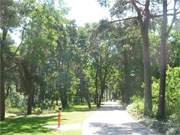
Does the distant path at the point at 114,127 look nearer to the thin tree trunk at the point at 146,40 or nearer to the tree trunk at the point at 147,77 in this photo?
the tree trunk at the point at 147,77

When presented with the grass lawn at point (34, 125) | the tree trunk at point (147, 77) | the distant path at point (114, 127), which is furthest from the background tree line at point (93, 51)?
the grass lawn at point (34, 125)

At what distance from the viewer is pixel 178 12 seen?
84.1 ft

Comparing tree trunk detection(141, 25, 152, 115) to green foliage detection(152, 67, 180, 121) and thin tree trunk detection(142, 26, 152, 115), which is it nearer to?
thin tree trunk detection(142, 26, 152, 115)

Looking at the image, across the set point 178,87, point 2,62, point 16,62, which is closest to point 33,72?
point 16,62

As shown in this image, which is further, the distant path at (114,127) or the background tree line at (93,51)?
the background tree line at (93,51)

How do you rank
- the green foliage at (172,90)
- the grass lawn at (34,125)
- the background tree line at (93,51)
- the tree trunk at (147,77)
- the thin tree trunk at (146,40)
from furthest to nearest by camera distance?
the tree trunk at (147,77) < the thin tree trunk at (146,40) < the green foliage at (172,90) < the background tree line at (93,51) < the grass lawn at (34,125)

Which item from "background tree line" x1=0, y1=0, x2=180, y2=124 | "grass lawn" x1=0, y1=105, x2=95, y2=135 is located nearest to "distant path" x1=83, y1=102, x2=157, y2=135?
"grass lawn" x1=0, y1=105, x2=95, y2=135

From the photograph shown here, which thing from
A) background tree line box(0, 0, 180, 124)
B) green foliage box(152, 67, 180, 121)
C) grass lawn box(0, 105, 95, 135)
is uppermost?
background tree line box(0, 0, 180, 124)

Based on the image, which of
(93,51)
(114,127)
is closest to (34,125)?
(114,127)

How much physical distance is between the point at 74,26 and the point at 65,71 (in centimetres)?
725

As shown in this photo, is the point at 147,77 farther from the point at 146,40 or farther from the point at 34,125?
the point at 34,125

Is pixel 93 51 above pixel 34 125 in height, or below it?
above

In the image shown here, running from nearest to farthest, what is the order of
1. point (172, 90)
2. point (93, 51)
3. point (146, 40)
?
point (172, 90) → point (146, 40) → point (93, 51)

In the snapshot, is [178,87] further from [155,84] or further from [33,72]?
[33,72]
